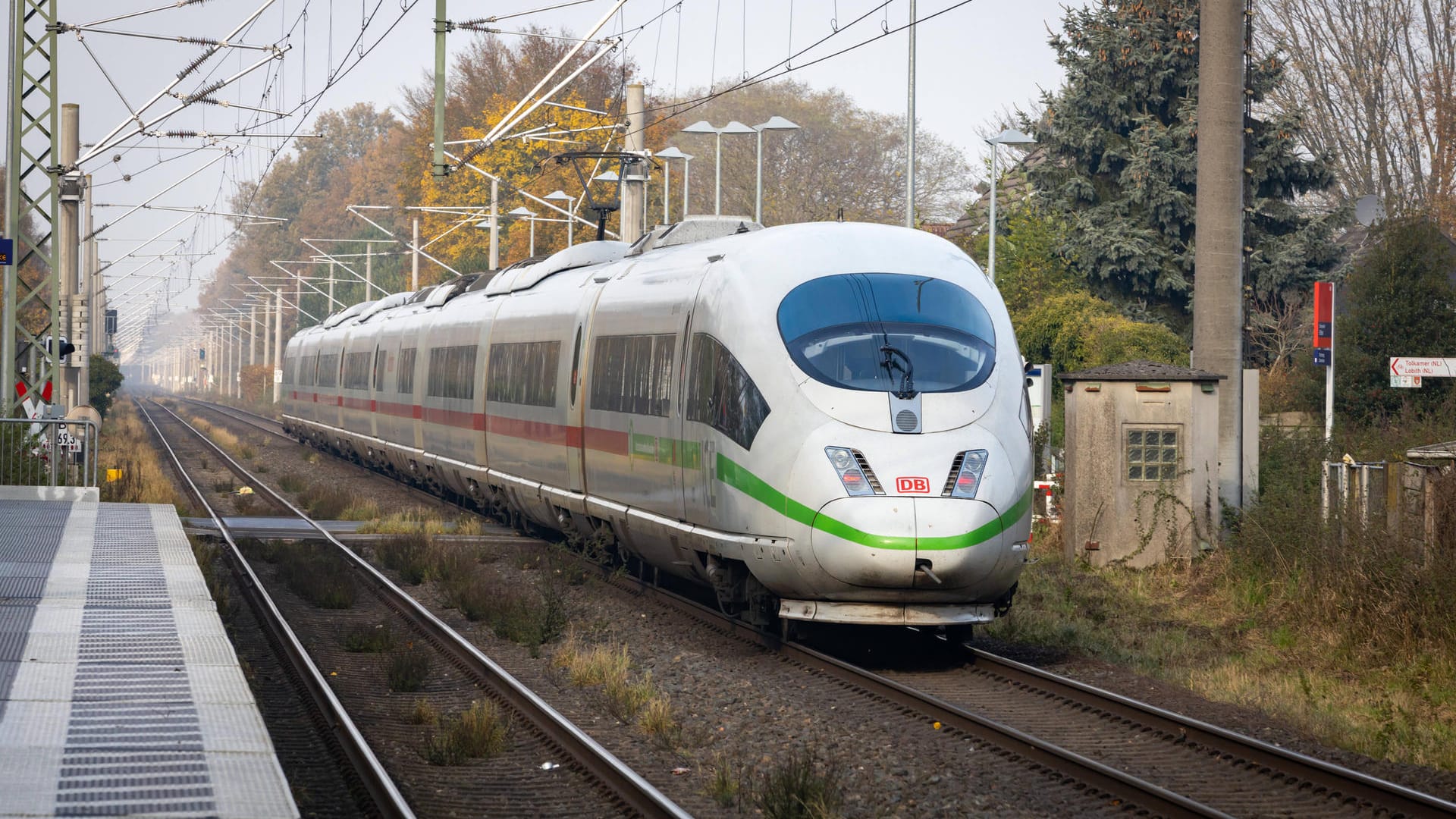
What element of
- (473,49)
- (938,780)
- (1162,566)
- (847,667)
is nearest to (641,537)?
(847,667)

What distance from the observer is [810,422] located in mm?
10945

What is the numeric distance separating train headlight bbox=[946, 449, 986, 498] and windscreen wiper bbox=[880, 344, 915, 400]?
563mm

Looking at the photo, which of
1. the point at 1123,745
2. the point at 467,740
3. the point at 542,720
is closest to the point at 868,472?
the point at 1123,745

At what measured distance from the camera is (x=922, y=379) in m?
11.2

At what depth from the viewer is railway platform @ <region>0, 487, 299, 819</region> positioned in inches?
253

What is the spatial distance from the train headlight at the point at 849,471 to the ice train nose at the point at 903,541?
0.07 m

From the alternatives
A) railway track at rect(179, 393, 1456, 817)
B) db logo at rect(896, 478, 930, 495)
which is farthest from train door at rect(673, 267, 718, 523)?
db logo at rect(896, 478, 930, 495)

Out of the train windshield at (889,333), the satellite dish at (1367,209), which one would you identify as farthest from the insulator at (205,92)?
the satellite dish at (1367,209)

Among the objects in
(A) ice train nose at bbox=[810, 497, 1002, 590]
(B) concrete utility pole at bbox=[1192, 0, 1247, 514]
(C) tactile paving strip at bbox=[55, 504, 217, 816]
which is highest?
(B) concrete utility pole at bbox=[1192, 0, 1247, 514]

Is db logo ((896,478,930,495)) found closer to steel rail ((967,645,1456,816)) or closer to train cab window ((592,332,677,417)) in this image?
steel rail ((967,645,1456,816))

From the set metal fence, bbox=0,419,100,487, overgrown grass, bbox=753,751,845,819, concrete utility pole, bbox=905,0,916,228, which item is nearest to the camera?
Answer: overgrown grass, bbox=753,751,845,819

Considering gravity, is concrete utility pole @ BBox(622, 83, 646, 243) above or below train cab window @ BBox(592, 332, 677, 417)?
above

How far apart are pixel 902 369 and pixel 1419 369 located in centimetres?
1074

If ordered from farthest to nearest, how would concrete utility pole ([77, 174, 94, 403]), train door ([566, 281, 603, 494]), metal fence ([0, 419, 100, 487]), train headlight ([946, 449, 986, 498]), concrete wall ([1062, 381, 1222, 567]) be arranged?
concrete utility pole ([77, 174, 94, 403])
metal fence ([0, 419, 100, 487])
train door ([566, 281, 603, 494])
concrete wall ([1062, 381, 1222, 567])
train headlight ([946, 449, 986, 498])
